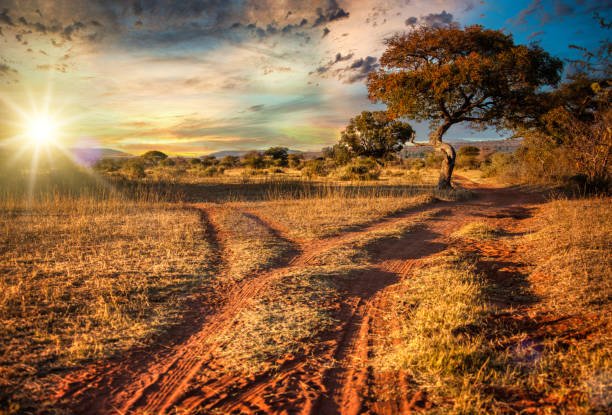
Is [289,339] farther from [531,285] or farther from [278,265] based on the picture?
[531,285]

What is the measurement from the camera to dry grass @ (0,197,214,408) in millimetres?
3037

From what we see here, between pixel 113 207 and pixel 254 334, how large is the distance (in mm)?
9746

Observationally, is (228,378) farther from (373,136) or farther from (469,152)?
(469,152)

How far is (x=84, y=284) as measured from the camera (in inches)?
181

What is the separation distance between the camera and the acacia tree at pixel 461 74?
Result: 41.8ft

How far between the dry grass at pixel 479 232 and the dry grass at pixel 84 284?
A: 6.03 metres

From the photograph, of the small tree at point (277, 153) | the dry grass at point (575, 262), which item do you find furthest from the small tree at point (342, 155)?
the dry grass at point (575, 262)

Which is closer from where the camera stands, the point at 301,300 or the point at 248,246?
the point at 301,300

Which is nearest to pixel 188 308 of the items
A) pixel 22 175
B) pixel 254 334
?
pixel 254 334

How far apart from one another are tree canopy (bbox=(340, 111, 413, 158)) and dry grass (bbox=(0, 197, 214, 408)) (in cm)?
2707

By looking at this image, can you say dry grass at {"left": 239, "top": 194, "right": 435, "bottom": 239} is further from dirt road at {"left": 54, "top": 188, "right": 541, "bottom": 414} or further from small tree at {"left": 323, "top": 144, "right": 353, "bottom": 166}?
small tree at {"left": 323, "top": 144, "right": 353, "bottom": 166}

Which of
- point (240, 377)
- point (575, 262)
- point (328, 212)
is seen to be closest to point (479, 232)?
point (575, 262)

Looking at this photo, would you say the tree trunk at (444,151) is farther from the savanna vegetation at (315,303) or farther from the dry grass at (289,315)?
the dry grass at (289,315)

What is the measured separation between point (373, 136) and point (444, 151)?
59.5 feet
